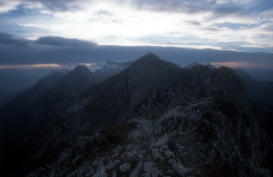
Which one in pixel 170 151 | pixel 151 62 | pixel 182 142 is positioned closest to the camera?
pixel 170 151

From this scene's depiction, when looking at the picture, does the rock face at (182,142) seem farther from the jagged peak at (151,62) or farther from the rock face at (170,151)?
the jagged peak at (151,62)

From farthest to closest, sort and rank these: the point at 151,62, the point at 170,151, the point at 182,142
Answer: the point at 151,62 < the point at 182,142 < the point at 170,151

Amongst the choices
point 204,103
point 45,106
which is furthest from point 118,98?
point 45,106

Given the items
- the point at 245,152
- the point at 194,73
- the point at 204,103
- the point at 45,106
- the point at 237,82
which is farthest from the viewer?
the point at 45,106

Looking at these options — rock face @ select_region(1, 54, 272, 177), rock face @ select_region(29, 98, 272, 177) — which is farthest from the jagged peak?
rock face @ select_region(29, 98, 272, 177)

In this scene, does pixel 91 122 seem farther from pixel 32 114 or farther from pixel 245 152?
pixel 32 114

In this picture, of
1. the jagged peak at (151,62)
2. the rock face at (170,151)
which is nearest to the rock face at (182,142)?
the rock face at (170,151)

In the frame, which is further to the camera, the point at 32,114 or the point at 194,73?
the point at 32,114

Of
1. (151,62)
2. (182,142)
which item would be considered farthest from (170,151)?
(151,62)

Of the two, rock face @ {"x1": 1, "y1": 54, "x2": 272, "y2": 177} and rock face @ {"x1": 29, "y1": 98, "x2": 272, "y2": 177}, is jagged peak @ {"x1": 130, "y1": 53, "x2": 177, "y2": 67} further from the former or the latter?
rock face @ {"x1": 29, "y1": 98, "x2": 272, "y2": 177}

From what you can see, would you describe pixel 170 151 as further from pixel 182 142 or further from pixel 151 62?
pixel 151 62

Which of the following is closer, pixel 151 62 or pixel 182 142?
pixel 182 142

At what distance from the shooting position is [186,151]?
17.2 m

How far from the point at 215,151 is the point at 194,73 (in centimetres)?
3446
